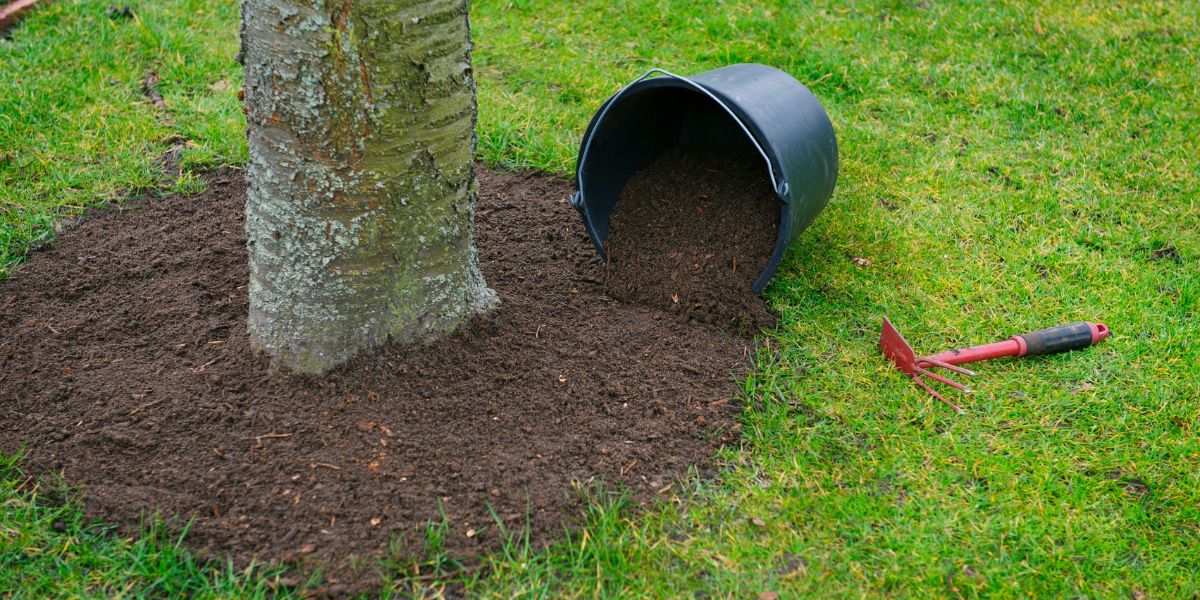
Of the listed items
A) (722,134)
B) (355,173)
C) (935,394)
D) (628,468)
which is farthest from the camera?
(722,134)

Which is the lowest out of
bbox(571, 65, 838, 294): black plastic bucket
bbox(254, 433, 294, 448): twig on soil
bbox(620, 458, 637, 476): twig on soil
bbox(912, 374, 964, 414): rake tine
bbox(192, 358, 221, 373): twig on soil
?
bbox(912, 374, 964, 414): rake tine

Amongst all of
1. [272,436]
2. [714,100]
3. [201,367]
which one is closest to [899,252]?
[714,100]

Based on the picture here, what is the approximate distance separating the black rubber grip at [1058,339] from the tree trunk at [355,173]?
1888 millimetres

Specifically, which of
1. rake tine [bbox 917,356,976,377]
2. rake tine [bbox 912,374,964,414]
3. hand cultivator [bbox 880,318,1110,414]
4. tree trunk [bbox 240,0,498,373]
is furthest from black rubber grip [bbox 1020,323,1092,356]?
tree trunk [bbox 240,0,498,373]

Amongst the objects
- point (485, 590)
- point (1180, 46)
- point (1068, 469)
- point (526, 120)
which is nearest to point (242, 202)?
point (526, 120)

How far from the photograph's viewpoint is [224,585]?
2.22 metres

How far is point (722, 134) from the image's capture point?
360 centimetres

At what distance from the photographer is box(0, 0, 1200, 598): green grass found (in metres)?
2.39

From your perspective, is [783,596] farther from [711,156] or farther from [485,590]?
[711,156]

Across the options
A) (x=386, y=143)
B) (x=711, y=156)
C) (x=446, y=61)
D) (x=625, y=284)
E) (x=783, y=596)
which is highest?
(x=446, y=61)

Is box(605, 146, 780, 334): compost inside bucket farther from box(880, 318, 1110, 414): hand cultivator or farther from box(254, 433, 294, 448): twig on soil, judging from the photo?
box(254, 433, 294, 448): twig on soil

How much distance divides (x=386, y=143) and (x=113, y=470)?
1.17 metres

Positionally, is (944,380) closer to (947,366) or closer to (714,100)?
(947,366)

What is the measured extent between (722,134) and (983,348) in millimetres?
1270
